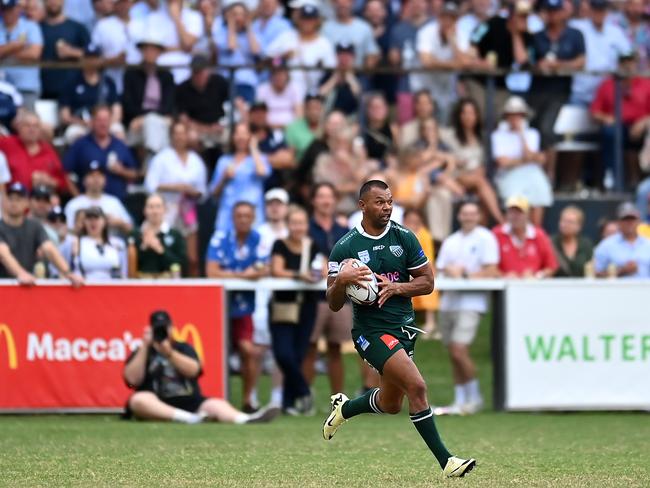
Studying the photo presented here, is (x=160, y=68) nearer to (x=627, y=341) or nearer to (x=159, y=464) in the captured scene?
(x=627, y=341)

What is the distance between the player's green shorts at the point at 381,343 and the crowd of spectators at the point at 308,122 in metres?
5.80

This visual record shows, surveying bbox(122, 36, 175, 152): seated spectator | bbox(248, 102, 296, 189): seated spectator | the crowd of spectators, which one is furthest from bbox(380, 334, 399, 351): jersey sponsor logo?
bbox(122, 36, 175, 152): seated spectator

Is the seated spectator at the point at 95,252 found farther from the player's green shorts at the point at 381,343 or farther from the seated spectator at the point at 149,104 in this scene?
the player's green shorts at the point at 381,343

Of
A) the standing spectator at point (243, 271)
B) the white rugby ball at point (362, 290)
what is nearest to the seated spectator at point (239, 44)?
the standing spectator at point (243, 271)

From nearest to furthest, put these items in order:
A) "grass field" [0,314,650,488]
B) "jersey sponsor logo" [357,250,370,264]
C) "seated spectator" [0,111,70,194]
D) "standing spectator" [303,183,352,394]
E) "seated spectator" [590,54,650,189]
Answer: "grass field" [0,314,650,488], "jersey sponsor logo" [357,250,370,264], "standing spectator" [303,183,352,394], "seated spectator" [0,111,70,194], "seated spectator" [590,54,650,189]

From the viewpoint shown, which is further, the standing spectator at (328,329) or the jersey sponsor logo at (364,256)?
the standing spectator at (328,329)

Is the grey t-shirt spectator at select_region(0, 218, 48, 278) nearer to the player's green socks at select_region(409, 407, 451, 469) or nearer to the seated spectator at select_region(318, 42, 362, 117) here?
the seated spectator at select_region(318, 42, 362, 117)

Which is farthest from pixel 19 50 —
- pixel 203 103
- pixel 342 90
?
pixel 342 90

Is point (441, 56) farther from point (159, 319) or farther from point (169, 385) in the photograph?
point (169, 385)

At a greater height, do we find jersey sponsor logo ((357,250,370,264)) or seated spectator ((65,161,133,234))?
seated spectator ((65,161,133,234))

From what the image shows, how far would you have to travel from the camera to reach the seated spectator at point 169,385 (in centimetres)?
1343

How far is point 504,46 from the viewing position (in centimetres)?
1852

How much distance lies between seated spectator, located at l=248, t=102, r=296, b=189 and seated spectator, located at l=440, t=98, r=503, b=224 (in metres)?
2.01

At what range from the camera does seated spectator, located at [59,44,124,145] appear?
17531mm
